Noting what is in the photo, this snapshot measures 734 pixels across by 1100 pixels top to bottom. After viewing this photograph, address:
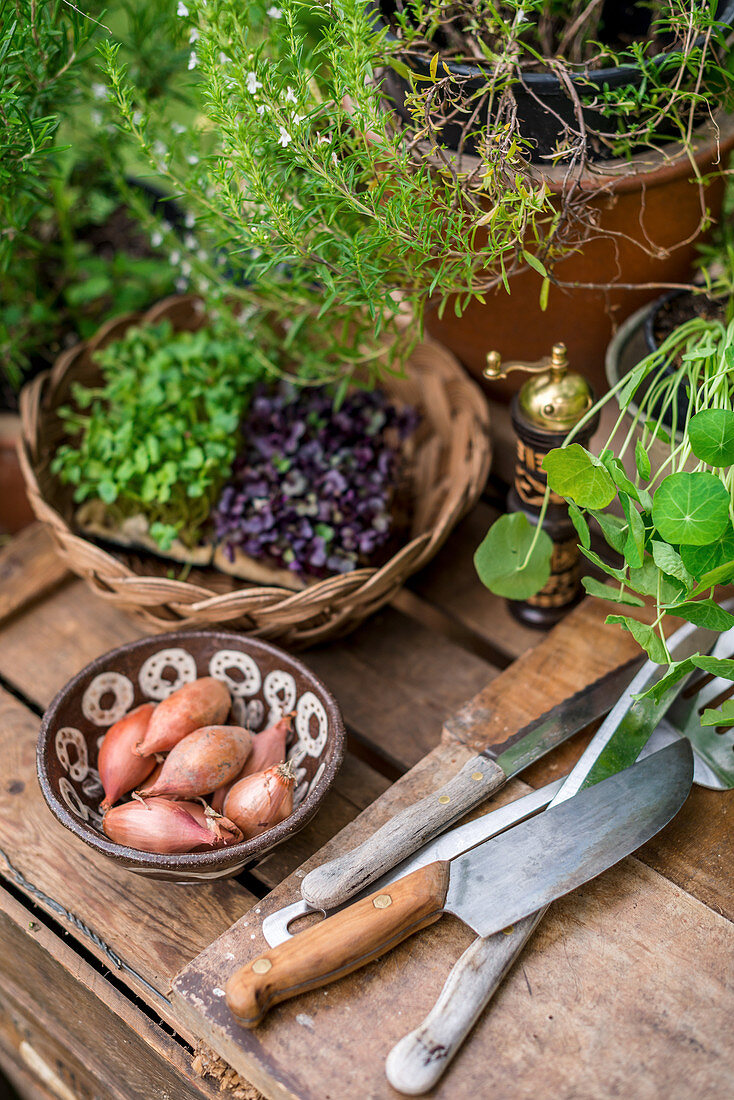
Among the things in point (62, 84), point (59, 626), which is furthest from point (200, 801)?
point (62, 84)

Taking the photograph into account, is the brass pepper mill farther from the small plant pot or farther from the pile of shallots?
the pile of shallots

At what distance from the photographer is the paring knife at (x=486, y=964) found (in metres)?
0.53

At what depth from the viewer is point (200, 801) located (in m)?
0.69

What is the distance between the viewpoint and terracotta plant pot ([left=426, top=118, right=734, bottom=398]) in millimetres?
758

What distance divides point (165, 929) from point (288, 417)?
54 cm

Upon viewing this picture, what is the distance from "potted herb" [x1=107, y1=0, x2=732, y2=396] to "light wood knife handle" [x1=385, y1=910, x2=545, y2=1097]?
479 millimetres

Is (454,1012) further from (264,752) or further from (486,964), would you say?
(264,752)

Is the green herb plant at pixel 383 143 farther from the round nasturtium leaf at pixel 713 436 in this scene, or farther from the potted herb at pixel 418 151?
the round nasturtium leaf at pixel 713 436

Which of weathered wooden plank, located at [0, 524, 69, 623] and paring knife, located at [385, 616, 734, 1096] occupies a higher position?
paring knife, located at [385, 616, 734, 1096]

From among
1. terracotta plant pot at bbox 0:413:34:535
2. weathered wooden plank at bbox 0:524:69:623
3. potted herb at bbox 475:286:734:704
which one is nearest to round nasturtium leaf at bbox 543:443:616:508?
potted herb at bbox 475:286:734:704

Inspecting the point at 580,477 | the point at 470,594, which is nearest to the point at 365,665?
the point at 470,594

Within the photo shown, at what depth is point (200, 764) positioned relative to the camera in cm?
67

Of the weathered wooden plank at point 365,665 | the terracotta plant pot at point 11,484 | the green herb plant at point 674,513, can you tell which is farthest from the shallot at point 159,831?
the terracotta plant pot at point 11,484

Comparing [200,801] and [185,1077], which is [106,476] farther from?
Result: [185,1077]
